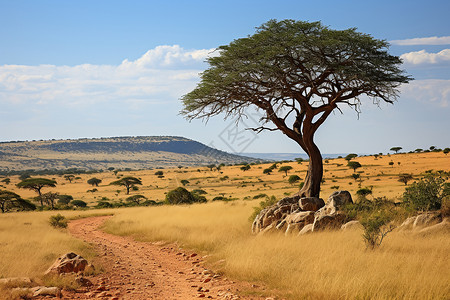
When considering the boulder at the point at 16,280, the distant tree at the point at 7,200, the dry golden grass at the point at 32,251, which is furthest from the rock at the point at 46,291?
the distant tree at the point at 7,200

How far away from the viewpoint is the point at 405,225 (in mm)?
13219

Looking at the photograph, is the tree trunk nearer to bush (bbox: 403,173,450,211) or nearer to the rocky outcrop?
the rocky outcrop

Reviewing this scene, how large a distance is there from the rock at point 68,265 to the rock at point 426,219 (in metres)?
10.2

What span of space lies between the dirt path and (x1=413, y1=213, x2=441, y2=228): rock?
6.95 m

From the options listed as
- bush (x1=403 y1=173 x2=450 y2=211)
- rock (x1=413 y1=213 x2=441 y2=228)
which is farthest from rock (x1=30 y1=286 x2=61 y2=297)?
bush (x1=403 y1=173 x2=450 y2=211)

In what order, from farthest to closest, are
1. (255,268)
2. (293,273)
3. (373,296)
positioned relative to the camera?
(255,268) → (293,273) → (373,296)

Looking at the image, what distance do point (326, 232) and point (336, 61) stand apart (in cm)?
Answer: 832

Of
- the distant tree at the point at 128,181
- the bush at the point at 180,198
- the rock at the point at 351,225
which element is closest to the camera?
the rock at the point at 351,225

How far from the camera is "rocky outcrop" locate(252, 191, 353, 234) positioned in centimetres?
1401

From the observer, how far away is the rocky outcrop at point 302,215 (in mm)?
14008

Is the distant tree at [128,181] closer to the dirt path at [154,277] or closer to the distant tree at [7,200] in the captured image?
the distant tree at [7,200]

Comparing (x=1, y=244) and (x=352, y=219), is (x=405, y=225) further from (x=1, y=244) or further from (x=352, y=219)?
(x=1, y=244)

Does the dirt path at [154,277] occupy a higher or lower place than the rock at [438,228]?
lower

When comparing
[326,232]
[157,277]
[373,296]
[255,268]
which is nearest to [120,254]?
[157,277]
